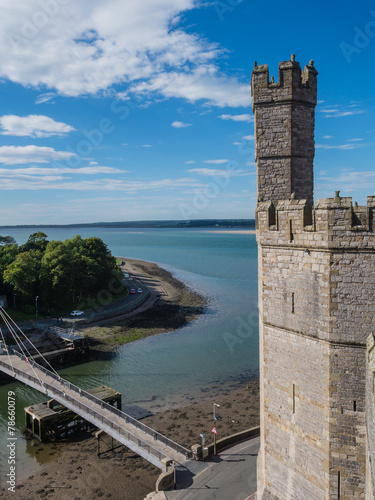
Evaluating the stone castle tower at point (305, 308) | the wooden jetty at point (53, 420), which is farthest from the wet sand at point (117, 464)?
the stone castle tower at point (305, 308)

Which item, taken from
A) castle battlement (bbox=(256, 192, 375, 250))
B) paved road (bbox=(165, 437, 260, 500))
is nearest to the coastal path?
paved road (bbox=(165, 437, 260, 500))

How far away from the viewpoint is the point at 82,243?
6400 centimetres

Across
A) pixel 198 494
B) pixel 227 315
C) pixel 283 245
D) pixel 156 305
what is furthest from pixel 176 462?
pixel 156 305

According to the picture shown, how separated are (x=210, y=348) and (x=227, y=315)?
13.6 m

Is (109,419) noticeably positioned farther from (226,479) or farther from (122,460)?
(226,479)

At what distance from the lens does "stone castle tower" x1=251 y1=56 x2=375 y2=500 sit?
28.5 feet

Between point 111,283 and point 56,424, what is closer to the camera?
point 56,424

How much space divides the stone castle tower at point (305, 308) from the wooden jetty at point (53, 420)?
16.4 meters

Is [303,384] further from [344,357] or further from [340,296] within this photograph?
[340,296]

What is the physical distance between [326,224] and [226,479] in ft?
43.4

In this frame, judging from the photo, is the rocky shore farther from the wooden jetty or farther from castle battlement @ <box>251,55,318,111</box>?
castle battlement @ <box>251,55,318,111</box>

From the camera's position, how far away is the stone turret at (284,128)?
10.5 meters

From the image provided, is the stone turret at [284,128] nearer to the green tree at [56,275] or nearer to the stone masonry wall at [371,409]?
the stone masonry wall at [371,409]

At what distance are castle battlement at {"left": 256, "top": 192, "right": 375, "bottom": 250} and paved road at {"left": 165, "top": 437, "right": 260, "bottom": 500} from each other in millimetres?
11692
